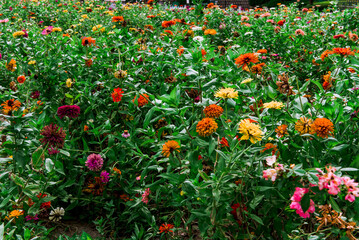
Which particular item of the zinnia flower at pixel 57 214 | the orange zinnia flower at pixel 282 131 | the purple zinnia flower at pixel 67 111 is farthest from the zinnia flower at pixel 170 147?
the zinnia flower at pixel 57 214

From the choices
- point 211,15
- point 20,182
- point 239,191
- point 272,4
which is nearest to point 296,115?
point 239,191

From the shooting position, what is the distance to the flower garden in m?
1.24

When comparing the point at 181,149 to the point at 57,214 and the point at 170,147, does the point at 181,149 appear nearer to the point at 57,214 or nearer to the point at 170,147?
the point at 170,147

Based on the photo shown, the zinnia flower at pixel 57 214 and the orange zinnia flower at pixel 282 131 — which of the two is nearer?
the orange zinnia flower at pixel 282 131

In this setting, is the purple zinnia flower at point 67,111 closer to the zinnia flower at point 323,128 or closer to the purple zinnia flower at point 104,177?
the purple zinnia flower at point 104,177

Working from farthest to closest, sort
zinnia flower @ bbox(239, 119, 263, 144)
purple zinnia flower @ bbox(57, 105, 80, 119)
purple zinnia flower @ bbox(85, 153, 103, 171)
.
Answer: purple zinnia flower @ bbox(85, 153, 103, 171), purple zinnia flower @ bbox(57, 105, 80, 119), zinnia flower @ bbox(239, 119, 263, 144)

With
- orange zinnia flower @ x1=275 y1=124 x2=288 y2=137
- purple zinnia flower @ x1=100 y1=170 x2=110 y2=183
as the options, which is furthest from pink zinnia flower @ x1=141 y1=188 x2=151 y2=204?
orange zinnia flower @ x1=275 y1=124 x2=288 y2=137

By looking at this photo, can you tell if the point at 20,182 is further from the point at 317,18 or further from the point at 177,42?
the point at 317,18

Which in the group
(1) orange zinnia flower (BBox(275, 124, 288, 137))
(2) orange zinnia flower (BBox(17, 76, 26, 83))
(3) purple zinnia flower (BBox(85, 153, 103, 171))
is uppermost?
(2) orange zinnia flower (BBox(17, 76, 26, 83))

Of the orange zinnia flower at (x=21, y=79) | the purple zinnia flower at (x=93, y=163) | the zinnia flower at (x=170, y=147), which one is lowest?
the purple zinnia flower at (x=93, y=163)

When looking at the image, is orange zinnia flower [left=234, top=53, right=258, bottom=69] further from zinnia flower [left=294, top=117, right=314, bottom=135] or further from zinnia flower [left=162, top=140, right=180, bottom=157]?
zinnia flower [left=162, top=140, right=180, bottom=157]

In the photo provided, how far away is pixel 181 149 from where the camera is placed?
5.27 ft

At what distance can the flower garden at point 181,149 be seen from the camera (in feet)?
4.06

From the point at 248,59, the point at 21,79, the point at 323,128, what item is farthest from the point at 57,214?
the point at 323,128
